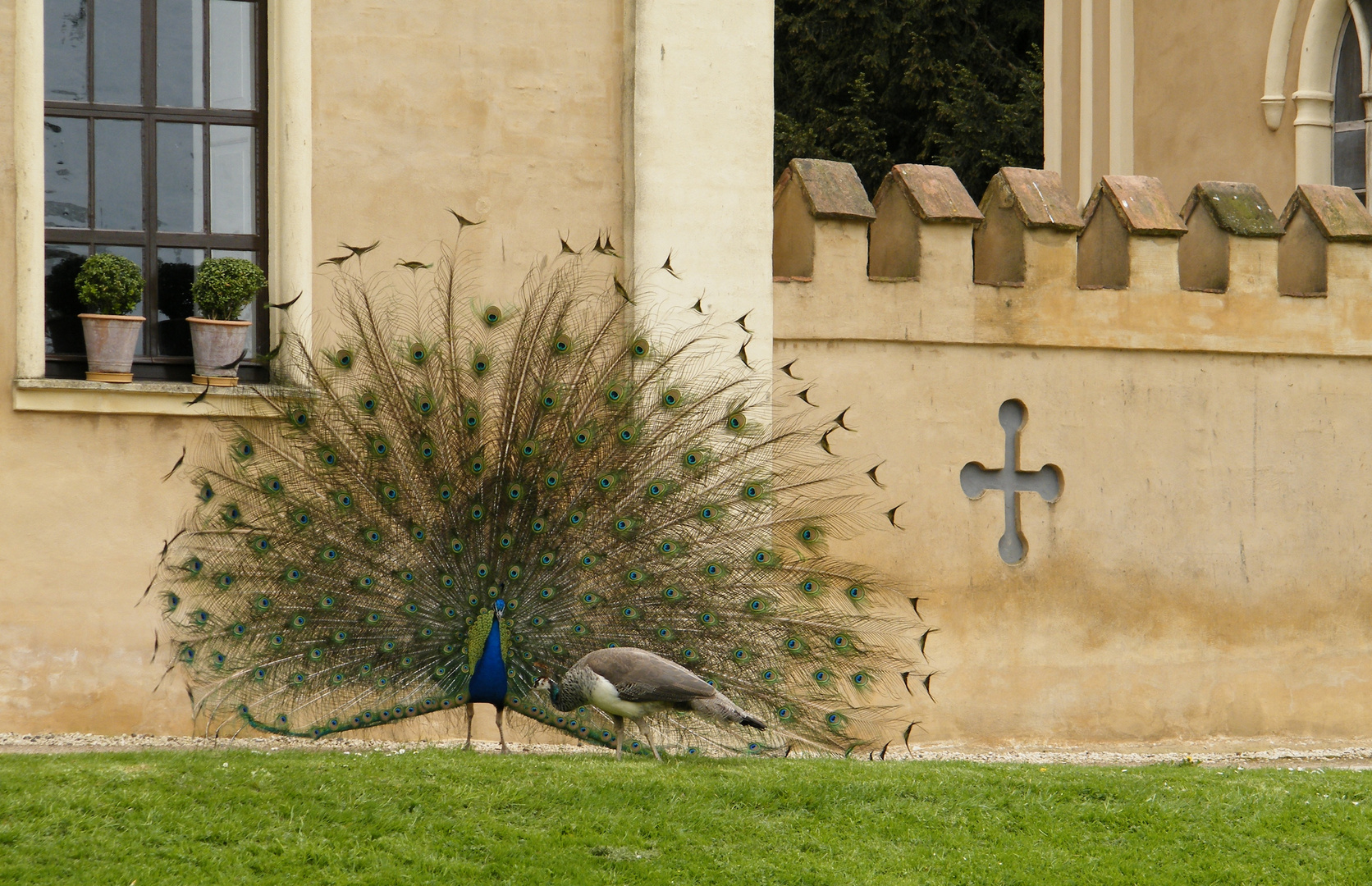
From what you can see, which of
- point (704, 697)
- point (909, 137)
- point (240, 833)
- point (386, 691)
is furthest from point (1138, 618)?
point (909, 137)

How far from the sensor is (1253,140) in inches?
520

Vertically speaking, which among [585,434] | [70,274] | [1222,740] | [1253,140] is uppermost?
[1253,140]

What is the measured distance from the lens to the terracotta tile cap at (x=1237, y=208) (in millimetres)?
9805

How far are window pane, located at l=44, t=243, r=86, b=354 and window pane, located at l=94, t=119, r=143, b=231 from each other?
236 millimetres

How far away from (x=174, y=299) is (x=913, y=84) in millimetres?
13958

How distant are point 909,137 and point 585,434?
14.9m

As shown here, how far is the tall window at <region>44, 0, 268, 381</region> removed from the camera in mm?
8453

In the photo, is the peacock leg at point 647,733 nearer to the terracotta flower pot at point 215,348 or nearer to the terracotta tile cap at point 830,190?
the terracotta flower pot at point 215,348

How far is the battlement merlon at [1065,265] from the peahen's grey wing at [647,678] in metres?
2.68

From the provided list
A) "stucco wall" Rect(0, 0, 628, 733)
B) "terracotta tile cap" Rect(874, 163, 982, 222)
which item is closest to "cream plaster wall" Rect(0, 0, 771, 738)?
"stucco wall" Rect(0, 0, 628, 733)

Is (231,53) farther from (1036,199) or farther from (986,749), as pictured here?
(986,749)

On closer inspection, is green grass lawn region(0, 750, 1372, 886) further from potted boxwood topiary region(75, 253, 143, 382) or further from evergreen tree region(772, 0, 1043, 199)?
evergreen tree region(772, 0, 1043, 199)

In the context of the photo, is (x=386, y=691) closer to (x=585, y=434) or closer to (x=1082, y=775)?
(x=585, y=434)

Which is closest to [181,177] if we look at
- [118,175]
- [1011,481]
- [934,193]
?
[118,175]
